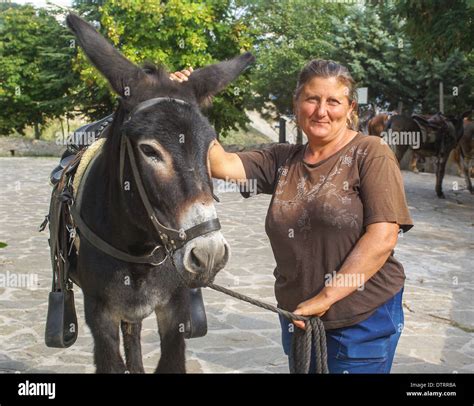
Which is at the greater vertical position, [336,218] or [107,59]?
[107,59]

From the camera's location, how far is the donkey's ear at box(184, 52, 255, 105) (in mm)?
2887

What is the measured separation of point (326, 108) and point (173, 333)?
1.61 meters

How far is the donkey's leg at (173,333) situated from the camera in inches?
128

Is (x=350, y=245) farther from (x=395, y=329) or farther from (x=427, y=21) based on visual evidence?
(x=427, y=21)

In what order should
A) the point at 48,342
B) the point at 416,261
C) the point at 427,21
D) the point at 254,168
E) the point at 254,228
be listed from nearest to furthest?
the point at 254,168
the point at 48,342
the point at 416,261
the point at 254,228
the point at 427,21

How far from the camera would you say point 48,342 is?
11.8ft

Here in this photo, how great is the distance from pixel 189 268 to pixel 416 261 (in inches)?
268

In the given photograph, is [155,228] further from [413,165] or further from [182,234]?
[413,165]

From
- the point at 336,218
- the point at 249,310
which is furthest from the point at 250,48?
the point at 336,218

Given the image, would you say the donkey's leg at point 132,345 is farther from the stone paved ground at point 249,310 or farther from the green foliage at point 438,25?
the green foliage at point 438,25

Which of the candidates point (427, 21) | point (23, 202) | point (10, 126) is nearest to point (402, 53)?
point (427, 21)

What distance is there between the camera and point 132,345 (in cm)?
383

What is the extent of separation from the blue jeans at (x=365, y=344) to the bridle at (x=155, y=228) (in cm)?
72

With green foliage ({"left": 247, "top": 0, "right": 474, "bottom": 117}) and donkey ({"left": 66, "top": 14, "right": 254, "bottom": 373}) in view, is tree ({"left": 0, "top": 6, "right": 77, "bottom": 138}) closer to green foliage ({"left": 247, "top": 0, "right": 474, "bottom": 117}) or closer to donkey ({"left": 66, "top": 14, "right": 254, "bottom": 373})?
green foliage ({"left": 247, "top": 0, "right": 474, "bottom": 117})
